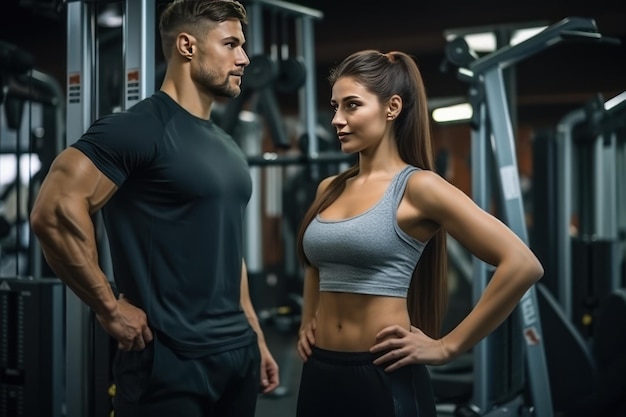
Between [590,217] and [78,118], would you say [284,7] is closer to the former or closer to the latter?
[78,118]

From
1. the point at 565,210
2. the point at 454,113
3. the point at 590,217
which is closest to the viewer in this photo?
the point at 454,113

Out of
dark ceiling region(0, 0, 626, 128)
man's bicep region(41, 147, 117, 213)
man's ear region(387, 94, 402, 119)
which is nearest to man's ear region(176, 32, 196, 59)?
man's bicep region(41, 147, 117, 213)

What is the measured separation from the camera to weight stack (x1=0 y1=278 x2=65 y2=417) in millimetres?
2488

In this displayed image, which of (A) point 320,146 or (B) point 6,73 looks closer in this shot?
(B) point 6,73

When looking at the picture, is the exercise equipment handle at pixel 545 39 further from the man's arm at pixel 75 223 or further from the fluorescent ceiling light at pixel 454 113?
the man's arm at pixel 75 223

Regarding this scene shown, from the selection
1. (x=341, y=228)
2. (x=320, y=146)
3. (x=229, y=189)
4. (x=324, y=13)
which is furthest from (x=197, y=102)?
(x=320, y=146)

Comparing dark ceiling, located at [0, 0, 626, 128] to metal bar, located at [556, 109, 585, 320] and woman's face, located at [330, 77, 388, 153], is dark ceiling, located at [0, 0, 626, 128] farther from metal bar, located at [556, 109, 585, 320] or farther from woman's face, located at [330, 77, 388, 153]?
woman's face, located at [330, 77, 388, 153]

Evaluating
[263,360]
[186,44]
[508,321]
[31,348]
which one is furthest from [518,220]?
[31,348]

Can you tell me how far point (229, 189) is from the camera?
70.6 inches

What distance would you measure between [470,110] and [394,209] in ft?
5.59

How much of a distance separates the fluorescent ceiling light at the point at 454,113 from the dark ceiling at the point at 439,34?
130 centimetres

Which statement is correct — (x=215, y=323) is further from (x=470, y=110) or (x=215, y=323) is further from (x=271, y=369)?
(x=470, y=110)

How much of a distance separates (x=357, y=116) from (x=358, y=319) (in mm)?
441

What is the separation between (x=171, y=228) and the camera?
1.72 metres
